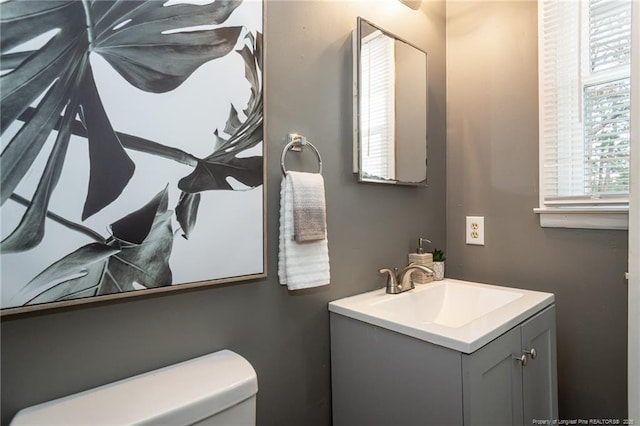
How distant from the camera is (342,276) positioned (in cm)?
122

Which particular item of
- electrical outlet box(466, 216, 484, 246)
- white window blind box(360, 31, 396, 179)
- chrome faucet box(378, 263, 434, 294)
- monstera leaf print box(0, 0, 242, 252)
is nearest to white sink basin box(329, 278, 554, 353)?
chrome faucet box(378, 263, 434, 294)

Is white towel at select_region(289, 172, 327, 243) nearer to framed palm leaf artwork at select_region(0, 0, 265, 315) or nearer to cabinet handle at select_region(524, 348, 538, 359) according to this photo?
framed palm leaf artwork at select_region(0, 0, 265, 315)

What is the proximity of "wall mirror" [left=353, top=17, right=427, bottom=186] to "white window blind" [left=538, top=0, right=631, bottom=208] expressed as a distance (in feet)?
1.59

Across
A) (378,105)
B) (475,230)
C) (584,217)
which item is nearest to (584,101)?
(584,217)

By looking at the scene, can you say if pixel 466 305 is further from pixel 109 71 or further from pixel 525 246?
pixel 109 71

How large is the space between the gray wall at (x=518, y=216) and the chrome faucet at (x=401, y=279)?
0.47 m

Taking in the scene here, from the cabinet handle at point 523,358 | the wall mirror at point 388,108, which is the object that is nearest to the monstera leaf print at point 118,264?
the wall mirror at point 388,108

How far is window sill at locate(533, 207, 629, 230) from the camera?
3.96 ft

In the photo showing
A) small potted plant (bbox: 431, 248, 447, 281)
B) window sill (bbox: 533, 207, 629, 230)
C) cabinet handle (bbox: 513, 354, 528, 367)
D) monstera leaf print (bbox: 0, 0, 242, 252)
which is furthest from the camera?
small potted plant (bbox: 431, 248, 447, 281)

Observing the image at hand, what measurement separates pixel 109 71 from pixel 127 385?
2.29 ft

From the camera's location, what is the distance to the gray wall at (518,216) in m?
1.26

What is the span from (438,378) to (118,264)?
0.82 meters

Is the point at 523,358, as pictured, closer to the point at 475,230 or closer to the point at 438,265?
the point at 438,265

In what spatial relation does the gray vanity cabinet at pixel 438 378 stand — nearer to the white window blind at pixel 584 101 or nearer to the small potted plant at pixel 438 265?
the small potted plant at pixel 438 265
